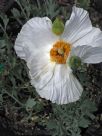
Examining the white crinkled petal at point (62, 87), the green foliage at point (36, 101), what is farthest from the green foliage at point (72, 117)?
the white crinkled petal at point (62, 87)

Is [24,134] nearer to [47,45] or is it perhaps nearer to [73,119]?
[73,119]

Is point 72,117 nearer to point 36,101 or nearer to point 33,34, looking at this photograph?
point 36,101

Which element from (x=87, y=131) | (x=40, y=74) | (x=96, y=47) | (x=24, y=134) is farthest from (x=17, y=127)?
(x=96, y=47)

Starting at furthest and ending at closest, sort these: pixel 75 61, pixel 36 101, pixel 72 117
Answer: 1. pixel 36 101
2. pixel 72 117
3. pixel 75 61

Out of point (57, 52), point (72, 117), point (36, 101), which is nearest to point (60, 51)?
point (57, 52)

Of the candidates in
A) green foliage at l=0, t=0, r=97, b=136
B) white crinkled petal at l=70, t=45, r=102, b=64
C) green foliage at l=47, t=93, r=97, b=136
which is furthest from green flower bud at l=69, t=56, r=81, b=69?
green foliage at l=47, t=93, r=97, b=136

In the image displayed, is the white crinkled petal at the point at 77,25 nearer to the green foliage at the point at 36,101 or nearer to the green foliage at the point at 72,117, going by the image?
the green foliage at the point at 36,101

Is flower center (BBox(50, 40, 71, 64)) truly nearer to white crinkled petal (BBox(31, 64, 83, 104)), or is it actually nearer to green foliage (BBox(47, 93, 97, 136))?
white crinkled petal (BBox(31, 64, 83, 104))
